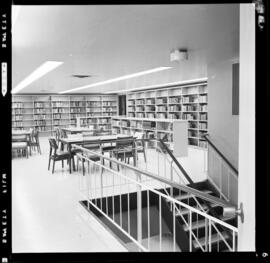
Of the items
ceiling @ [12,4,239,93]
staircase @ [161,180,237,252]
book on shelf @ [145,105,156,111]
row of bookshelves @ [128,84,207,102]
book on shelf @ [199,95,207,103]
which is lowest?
staircase @ [161,180,237,252]

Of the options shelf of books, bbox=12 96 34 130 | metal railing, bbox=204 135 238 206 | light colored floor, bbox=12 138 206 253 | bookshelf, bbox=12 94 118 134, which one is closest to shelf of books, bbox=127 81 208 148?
bookshelf, bbox=12 94 118 134

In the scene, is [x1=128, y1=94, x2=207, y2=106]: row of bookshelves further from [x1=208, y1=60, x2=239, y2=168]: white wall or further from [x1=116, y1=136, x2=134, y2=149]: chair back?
[x1=116, y1=136, x2=134, y2=149]: chair back

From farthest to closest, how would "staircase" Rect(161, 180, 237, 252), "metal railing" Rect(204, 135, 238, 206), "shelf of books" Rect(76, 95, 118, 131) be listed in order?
1. "shelf of books" Rect(76, 95, 118, 131)
2. "metal railing" Rect(204, 135, 238, 206)
3. "staircase" Rect(161, 180, 237, 252)

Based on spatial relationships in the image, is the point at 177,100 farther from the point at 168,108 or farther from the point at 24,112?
the point at 24,112

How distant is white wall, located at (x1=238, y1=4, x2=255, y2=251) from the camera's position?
43.4 inches

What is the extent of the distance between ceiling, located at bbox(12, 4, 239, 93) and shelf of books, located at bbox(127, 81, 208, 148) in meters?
4.04

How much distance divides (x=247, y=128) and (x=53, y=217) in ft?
9.95

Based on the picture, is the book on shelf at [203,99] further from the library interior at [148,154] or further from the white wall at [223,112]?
the white wall at [223,112]

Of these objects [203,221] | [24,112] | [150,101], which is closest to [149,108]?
[150,101]

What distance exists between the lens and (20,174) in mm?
5883

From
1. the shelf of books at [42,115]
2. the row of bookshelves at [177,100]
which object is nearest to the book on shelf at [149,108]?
the row of bookshelves at [177,100]

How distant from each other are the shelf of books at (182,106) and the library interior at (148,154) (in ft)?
0.39
